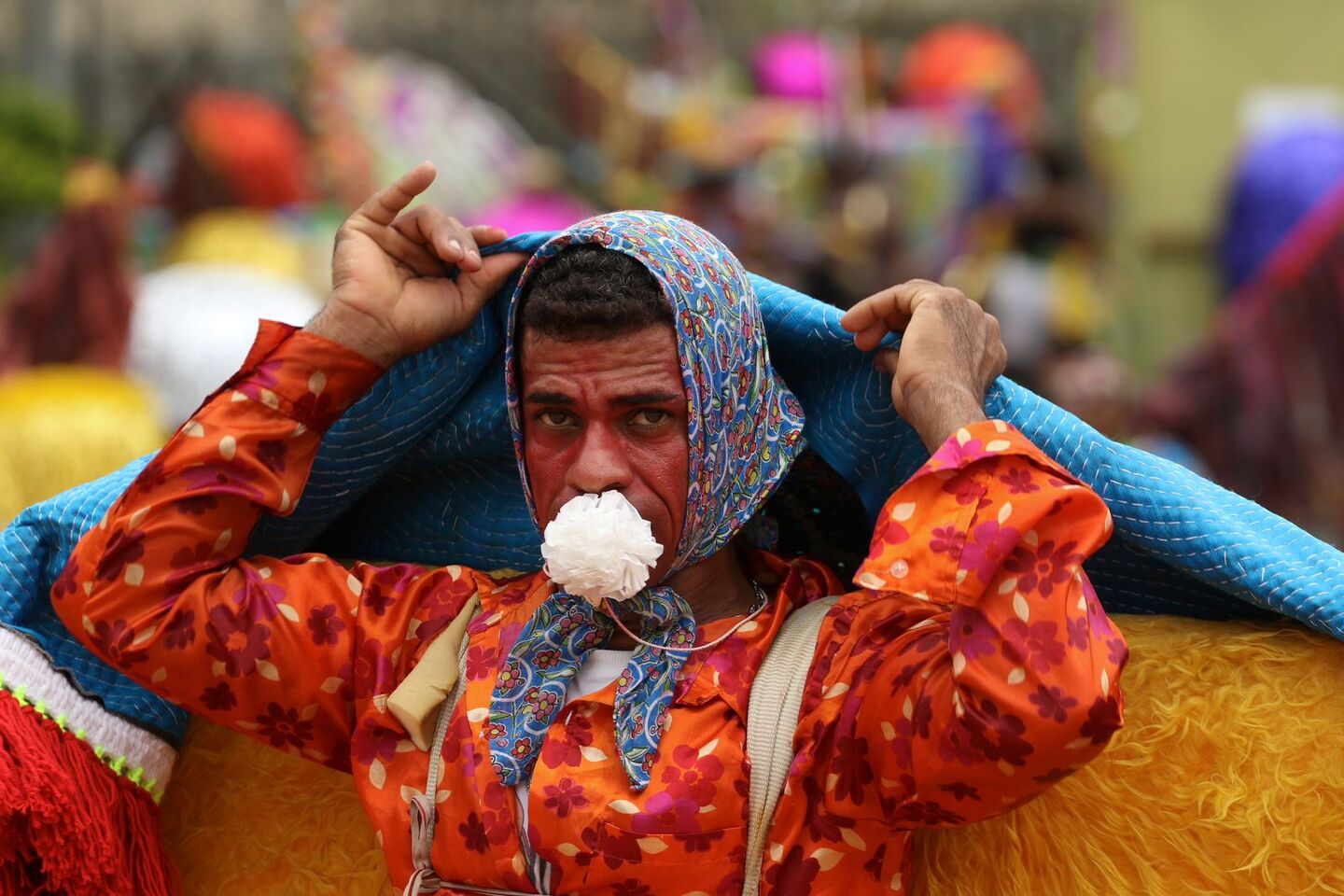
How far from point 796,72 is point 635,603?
8517mm

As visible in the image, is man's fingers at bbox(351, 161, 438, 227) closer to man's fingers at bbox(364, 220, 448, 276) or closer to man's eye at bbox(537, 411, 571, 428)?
man's fingers at bbox(364, 220, 448, 276)

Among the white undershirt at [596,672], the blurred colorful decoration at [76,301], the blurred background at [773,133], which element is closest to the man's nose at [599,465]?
the white undershirt at [596,672]

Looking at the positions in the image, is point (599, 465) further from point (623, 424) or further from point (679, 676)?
point (679, 676)

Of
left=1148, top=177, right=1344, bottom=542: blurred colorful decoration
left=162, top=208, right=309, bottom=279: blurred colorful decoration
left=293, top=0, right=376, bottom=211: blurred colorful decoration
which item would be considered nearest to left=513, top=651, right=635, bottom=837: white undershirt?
left=1148, top=177, right=1344, bottom=542: blurred colorful decoration

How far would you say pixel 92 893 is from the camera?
6.86ft

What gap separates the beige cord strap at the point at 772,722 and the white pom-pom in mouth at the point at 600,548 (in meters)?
0.19

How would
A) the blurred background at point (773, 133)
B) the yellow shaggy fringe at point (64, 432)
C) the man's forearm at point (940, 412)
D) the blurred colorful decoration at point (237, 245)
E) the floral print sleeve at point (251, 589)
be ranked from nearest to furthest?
the man's forearm at point (940, 412) < the floral print sleeve at point (251, 589) < the yellow shaggy fringe at point (64, 432) < the blurred colorful decoration at point (237, 245) < the blurred background at point (773, 133)

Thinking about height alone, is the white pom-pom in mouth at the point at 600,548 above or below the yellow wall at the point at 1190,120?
above

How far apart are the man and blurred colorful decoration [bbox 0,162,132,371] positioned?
3465 millimetres

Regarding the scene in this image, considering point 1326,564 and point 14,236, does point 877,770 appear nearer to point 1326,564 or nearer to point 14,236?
point 1326,564

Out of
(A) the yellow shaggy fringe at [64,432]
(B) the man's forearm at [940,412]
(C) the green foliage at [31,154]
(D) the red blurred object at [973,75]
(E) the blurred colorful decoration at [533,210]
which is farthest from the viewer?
(D) the red blurred object at [973,75]

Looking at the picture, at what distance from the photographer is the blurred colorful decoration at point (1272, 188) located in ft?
28.4

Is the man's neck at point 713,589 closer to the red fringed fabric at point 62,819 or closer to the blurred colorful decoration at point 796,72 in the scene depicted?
the red fringed fabric at point 62,819

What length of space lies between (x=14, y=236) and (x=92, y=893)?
260 inches
